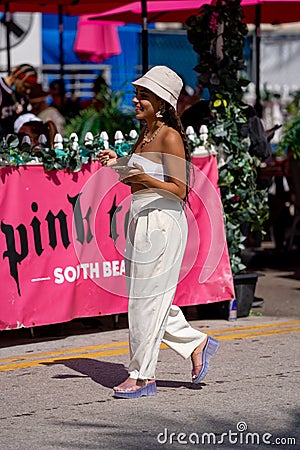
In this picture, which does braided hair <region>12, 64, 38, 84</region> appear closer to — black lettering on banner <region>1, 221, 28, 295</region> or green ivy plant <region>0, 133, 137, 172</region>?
green ivy plant <region>0, 133, 137, 172</region>

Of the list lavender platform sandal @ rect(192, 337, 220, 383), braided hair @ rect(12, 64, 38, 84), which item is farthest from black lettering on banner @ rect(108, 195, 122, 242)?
braided hair @ rect(12, 64, 38, 84)

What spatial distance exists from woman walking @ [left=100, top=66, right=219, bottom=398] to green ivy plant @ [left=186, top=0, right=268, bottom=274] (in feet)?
8.09

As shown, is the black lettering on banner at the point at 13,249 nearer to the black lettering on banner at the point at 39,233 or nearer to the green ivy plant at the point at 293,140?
the black lettering on banner at the point at 39,233

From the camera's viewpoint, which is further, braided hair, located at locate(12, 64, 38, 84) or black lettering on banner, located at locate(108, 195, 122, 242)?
braided hair, located at locate(12, 64, 38, 84)

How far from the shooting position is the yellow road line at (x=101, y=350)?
7.46 metres

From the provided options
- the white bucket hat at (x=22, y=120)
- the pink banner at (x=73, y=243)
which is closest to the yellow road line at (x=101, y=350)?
the pink banner at (x=73, y=243)

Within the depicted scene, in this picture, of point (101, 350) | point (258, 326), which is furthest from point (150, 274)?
point (258, 326)

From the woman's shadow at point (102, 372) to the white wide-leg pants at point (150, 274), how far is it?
0.45 m

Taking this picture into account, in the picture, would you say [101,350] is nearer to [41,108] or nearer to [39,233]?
[39,233]

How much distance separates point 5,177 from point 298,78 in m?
15.4

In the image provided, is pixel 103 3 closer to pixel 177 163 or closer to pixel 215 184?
pixel 215 184

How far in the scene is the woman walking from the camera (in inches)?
248

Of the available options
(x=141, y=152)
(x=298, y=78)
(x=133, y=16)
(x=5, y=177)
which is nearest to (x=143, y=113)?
(x=141, y=152)

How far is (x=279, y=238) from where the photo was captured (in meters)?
13.4
